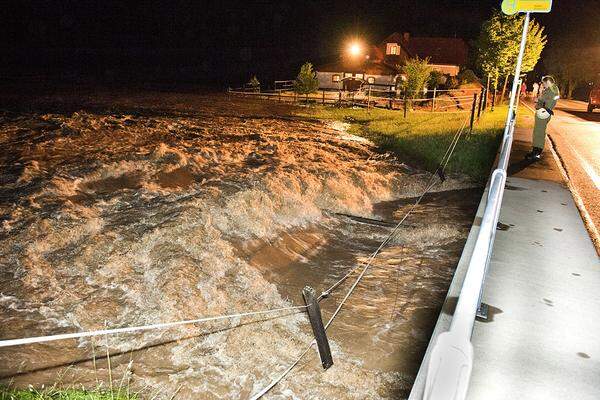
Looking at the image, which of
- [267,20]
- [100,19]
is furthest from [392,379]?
[267,20]

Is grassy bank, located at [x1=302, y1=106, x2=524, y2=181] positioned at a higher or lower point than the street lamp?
lower

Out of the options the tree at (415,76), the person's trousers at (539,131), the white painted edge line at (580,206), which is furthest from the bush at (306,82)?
the person's trousers at (539,131)

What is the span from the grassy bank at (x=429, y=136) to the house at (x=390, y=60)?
13.9 meters

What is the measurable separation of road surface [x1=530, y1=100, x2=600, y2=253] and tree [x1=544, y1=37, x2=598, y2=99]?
3513cm

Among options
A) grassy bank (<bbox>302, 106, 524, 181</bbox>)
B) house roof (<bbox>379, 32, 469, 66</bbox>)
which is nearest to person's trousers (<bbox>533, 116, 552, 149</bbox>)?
grassy bank (<bbox>302, 106, 524, 181</bbox>)

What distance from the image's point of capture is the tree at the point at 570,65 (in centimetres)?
4719

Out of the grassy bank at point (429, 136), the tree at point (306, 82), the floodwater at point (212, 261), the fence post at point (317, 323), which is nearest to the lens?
the fence post at point (317, 323)

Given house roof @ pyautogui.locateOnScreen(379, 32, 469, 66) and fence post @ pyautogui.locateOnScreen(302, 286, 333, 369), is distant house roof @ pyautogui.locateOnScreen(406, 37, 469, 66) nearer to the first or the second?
house roof @ pyautogui.locateOnScreen(379, 32, 469, 66)

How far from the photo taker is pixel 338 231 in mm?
8414

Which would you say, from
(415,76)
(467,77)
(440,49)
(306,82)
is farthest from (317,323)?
(440,49)

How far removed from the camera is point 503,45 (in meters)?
24.7

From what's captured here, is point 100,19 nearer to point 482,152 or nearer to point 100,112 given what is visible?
point 100,112

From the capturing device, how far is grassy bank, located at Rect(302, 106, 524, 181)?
12.4 m

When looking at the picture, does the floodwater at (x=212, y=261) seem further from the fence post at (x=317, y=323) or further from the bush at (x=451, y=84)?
the bush at (x=451, y=84)
